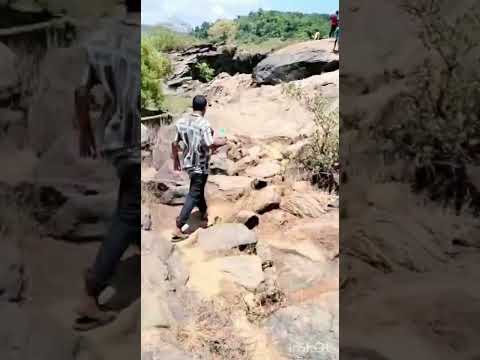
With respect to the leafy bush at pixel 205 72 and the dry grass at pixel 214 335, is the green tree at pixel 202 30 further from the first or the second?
the dry grass at pixel 214 335

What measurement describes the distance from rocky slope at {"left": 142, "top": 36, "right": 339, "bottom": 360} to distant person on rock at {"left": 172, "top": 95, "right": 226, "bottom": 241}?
5cm

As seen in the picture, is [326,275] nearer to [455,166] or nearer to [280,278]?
[280,278]

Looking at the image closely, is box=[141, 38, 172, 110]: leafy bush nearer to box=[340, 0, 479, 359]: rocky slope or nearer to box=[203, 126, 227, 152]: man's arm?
box=[203, 126, 227, 152]: man's arm

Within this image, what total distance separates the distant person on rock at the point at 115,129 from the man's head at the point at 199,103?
0.71 meters

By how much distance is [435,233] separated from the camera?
234 centimetres

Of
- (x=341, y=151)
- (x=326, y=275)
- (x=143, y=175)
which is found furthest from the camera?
(x=143, y=175)

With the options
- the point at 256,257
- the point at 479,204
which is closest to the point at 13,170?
the point at 256,257

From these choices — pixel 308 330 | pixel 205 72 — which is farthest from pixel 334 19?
pixel 308 330

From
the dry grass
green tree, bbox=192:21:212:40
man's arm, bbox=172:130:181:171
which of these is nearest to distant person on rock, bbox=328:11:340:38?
green tree, bbox=192:21:212:40

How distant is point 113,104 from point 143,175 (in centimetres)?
81

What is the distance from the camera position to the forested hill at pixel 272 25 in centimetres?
340

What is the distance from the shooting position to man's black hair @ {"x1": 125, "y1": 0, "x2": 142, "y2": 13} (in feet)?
8.44

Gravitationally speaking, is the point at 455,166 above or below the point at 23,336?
above

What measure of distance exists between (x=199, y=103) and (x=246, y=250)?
34.9 inches
